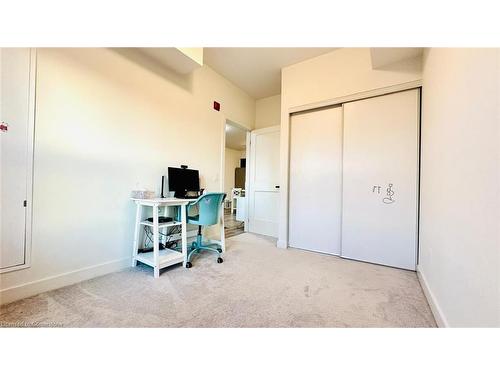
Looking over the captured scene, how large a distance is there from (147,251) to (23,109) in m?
1.64

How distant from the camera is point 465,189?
976 millimetres

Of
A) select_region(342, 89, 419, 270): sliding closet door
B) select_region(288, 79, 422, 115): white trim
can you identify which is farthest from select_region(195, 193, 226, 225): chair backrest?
select_region(288, 79, 422, 115): white trim

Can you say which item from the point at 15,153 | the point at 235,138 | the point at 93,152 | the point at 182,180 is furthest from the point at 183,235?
the point at 235,138

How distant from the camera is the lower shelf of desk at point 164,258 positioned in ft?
6.39

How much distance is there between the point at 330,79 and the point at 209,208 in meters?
2.38

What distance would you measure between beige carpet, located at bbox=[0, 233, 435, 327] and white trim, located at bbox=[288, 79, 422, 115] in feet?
6.77

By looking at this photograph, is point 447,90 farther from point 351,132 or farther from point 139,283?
point 139,283

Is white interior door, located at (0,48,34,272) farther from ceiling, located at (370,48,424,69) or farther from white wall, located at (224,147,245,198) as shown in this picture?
white wall, located at (224,147,245,198)

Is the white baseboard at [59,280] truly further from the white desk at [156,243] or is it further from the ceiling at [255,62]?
the ceiling at [255,62]

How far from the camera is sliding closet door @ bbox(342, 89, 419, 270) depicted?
2.14 m

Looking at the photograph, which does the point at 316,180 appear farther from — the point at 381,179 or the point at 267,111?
the point at 267,111

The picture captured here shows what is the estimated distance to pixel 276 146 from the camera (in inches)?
145

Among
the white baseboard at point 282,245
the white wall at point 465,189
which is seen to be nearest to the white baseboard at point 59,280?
the white baseboard at point 282,245
